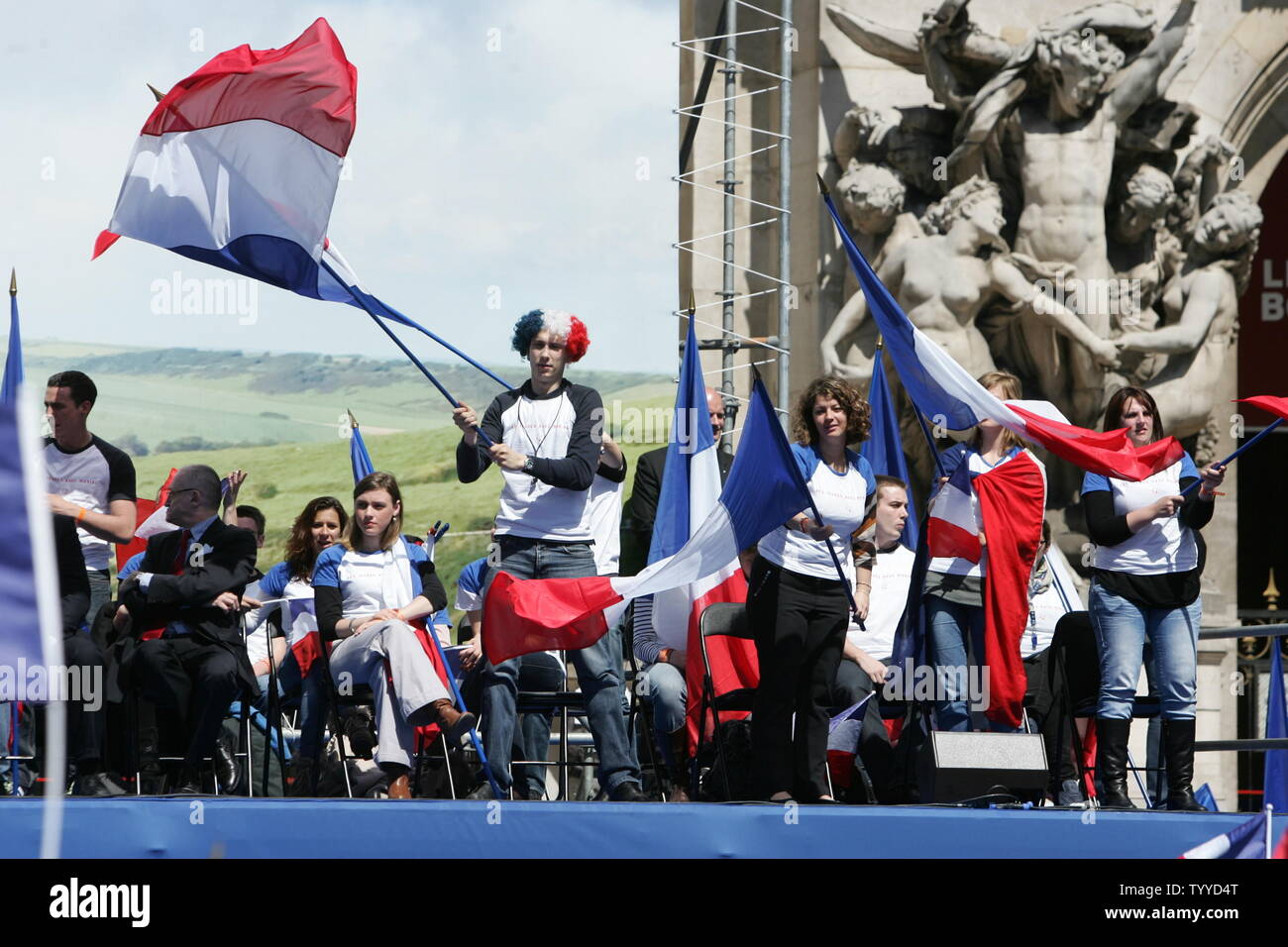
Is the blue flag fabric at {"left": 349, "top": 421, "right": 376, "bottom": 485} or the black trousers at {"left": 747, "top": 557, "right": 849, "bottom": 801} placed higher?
the blue flag fabric at {"left": 349, "top": 421, "right": 376, "bottom": 485}

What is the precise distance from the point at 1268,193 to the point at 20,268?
63.0 ft

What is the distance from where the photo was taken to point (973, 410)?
8242 mm

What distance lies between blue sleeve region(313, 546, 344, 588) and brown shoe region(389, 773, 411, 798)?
0.81 m

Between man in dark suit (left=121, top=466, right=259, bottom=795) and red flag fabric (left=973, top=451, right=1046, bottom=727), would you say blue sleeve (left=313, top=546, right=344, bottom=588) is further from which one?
red flag fabric (left=973, top=451, right=1046, bottom=727)

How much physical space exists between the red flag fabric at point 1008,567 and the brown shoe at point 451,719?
80.5 inches

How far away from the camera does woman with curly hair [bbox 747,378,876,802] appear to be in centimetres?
758

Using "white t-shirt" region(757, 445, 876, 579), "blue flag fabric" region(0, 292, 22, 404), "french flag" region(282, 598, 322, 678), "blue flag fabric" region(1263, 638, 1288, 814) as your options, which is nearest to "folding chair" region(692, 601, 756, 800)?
"white t-shirt" region(757, 445, 876, 579)

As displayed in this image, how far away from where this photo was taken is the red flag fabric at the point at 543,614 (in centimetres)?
770

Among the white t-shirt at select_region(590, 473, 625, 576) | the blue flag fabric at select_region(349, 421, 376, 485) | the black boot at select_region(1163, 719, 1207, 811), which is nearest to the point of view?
the black boot at select_region(1163, 719, 1207, 811)

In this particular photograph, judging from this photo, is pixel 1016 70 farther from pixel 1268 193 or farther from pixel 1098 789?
pixel 1098 789

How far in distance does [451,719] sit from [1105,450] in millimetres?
2790
